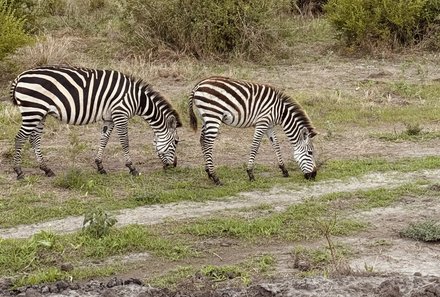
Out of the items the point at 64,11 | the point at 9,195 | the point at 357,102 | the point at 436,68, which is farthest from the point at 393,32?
the point at 9,195

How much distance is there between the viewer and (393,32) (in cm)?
1883

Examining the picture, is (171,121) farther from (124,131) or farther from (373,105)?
(373,105)

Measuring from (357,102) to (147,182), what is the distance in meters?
5.66

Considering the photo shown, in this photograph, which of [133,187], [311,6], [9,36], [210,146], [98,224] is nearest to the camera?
[98,224]

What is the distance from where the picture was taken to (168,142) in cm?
1094

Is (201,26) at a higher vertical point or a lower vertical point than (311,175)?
higher

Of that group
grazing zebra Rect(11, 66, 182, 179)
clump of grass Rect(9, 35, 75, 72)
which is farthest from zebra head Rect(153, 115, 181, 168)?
clump of grass Rect(9, 35, 75, 72)

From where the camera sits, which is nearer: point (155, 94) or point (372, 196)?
point (372, 196)

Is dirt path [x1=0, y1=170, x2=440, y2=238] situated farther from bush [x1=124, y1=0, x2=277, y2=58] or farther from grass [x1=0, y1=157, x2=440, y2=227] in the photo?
bush [x1=124, y1=0, x2=277, y2=58]

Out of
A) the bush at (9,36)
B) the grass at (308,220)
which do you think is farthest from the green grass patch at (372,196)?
the bush at (9,36)

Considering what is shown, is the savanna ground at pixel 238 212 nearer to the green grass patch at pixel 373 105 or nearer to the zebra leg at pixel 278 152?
the green grass patch at pixel 373 105

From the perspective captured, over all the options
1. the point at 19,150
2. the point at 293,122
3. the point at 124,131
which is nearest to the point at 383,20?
the point at 293,122

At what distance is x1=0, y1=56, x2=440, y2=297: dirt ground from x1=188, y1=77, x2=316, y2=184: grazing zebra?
0.69 metres

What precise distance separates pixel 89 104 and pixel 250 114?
2.18m
